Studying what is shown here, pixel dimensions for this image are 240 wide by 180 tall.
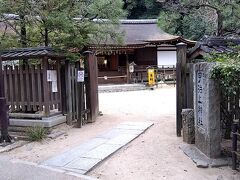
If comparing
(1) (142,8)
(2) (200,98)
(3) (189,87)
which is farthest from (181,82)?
(1) (142,8)

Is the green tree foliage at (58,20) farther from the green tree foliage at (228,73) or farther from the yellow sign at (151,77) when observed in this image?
the yellow sign at (151,77)

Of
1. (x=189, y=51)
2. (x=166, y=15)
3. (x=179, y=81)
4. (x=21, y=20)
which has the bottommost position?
(x=179, y=81)

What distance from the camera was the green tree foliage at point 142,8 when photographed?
43.6 meters

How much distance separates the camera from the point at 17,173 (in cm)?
567

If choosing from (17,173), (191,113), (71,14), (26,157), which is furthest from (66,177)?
(71,14)

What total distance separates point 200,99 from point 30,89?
491 cm

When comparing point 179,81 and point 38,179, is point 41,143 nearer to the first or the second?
point 38,179

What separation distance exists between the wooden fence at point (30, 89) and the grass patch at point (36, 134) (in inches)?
30.8

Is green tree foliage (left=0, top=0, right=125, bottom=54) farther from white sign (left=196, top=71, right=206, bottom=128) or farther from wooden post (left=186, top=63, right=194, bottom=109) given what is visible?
white sign (left=196, top=71, right=206, bottom=128)

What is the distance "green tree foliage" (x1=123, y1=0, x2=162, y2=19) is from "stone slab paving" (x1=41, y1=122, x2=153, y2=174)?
3649cm

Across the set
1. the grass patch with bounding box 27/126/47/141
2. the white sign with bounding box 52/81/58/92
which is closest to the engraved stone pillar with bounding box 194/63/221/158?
the grass patch with bounding box 27/126/47/141

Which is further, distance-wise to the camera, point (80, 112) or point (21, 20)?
point (21, 20)

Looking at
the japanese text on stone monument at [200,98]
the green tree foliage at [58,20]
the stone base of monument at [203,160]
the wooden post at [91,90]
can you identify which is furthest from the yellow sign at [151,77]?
the stone base of monument at [203,160]

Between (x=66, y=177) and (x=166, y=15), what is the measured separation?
1282 centimetres
